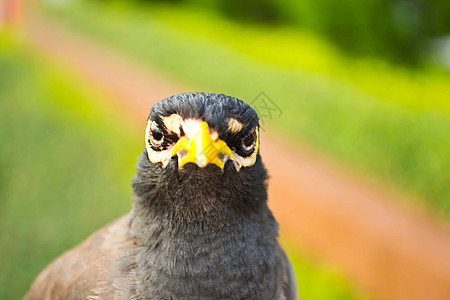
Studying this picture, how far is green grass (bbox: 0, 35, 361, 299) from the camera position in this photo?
306cm

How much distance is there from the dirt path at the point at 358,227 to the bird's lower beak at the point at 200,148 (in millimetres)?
2564

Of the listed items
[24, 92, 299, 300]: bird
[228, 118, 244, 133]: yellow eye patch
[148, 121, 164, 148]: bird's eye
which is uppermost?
[228, 118, 244, 133]: yellow eye patch

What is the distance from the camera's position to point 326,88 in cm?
490

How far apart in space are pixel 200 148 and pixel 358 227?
2847 mm

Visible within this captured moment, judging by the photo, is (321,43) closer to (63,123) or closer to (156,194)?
(63,123)

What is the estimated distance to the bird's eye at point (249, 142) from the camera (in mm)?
1258

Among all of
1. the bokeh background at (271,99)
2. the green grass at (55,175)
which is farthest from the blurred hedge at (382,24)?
the green grass at (55,175)

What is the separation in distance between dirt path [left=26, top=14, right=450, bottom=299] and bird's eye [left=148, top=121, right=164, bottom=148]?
258 centimetres

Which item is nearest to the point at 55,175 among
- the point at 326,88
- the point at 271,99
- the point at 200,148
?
the point at 271,99

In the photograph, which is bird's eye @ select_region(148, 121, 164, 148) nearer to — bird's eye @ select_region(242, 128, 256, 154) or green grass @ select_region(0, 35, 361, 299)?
bird's eye @ select_region(242, 128, 256, 154)

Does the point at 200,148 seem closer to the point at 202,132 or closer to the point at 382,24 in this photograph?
the point at 202,132

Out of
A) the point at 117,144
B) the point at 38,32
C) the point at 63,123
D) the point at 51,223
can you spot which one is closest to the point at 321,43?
the point at 117,144

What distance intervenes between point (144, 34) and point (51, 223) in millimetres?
4868

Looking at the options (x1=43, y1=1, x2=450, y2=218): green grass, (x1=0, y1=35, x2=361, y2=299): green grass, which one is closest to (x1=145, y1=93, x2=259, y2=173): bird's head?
(x1=0, y1=35, x2=361, y2=299): green grass
